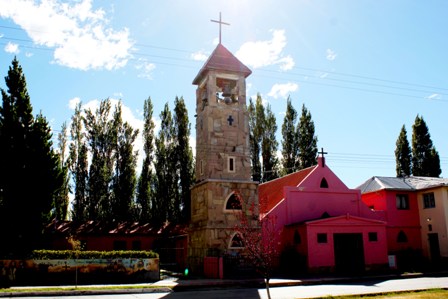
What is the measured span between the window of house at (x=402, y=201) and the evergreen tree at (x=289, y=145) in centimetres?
1164

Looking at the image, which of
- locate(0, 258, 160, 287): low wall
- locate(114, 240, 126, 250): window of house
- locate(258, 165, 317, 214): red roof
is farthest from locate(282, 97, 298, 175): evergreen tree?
locate(0, 258, 160, 287): low wall

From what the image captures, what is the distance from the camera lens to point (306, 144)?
4359 centimetres

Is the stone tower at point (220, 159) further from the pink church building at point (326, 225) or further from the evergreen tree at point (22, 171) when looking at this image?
the evergreen tree at point (22, 171)

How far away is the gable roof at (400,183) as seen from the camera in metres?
33.8

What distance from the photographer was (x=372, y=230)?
91.4 ft

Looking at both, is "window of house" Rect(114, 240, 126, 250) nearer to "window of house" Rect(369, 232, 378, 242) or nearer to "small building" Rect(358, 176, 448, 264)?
"window of house" Rect(369, 232, 378, 242)

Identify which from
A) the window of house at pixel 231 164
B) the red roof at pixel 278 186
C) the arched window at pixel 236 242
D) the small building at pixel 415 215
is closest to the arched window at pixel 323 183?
the red roof at pixel 278 186

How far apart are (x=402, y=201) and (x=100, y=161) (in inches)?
1099

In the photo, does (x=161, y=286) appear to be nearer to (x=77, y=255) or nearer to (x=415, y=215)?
(x=77, y=255)

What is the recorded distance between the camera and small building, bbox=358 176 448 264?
32219mm

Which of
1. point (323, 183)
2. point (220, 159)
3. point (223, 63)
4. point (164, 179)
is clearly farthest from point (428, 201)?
point (164, 179)

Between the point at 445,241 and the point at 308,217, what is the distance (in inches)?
445

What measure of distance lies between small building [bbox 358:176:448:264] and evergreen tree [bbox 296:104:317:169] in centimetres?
880

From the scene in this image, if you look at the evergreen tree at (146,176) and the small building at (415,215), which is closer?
the small building at (415,215)
